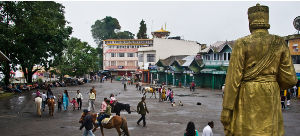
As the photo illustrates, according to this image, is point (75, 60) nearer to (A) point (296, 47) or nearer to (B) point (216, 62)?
(B) point (216, 62)

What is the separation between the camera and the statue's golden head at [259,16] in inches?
185

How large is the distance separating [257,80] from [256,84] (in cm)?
7

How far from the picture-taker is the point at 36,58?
37031 mm

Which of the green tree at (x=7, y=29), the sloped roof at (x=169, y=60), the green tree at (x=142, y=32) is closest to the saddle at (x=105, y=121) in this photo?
the green tree at (x=7, y=29)

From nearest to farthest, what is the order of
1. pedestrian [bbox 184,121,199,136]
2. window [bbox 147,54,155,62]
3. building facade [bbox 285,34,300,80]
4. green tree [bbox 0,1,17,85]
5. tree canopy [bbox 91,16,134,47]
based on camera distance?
1. pedestrian [bbox 184,121,199,136]
2. building facade [bbox 285,34,300,80]
3. green tree [bbox 0,1,17,85]
4. window [bbox 147,54,155,62]
5. tree canopy [bbox 91,16,134,47]

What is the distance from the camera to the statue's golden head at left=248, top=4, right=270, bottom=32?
4.70 m

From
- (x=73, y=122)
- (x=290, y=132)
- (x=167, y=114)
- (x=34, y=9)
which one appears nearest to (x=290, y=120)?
(x=290, y=132)

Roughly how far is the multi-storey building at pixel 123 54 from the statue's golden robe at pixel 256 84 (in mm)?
78055

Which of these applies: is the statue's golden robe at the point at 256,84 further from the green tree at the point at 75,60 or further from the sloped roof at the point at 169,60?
the green tree at the point at 75,60

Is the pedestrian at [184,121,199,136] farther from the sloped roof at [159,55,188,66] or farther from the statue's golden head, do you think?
the sloped roof at [159,55,188,66]

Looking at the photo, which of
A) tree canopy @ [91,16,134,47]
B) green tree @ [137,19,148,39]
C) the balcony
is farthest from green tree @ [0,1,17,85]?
tree canopy @ [91,16,134,47]

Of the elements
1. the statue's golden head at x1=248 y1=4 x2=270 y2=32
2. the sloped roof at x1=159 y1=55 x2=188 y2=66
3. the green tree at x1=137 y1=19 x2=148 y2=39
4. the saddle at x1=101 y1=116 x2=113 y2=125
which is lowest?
the saddle at x1=101 y1=116 x2=113 y2=125

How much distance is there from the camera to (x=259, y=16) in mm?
4715

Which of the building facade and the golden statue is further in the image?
the building facade
